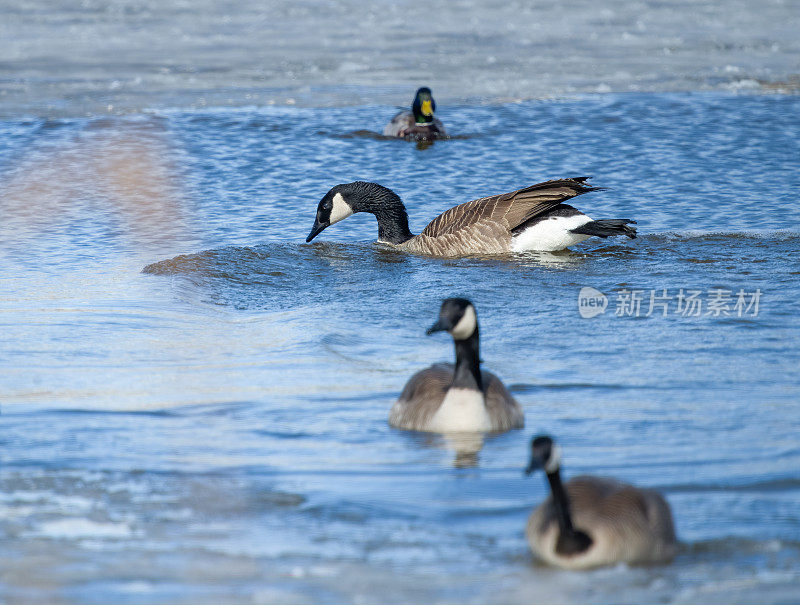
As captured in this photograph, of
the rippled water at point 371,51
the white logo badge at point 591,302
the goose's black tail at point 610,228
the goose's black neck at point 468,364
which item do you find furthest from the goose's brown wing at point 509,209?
the rippled water at point 371,51

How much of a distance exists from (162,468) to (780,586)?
2782mm

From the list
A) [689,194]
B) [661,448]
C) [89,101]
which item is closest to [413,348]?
[661,448]

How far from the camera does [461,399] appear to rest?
6.06 meters

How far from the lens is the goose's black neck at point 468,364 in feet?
20.0

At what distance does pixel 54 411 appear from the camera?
6355 millimetres

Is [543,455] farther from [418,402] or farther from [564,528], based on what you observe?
[418,402]

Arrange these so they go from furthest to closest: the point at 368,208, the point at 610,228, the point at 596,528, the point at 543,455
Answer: the point at 368,208 < the point at 610,228 < the point at 596,528 < the point at 543,455

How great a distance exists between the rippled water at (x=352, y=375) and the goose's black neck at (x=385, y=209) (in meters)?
0.29

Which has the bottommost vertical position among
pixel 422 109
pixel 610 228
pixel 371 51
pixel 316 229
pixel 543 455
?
pixel 316 229

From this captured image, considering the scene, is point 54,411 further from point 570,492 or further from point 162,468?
point 570,492

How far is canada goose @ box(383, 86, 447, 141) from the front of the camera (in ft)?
50.0

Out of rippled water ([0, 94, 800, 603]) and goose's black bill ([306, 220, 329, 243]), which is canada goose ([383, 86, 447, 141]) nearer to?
rippled water ([0, 94, 800, 603])

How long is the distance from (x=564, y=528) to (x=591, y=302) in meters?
4.36

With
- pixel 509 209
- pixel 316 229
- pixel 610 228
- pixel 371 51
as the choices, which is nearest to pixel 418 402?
pixel 610 228
